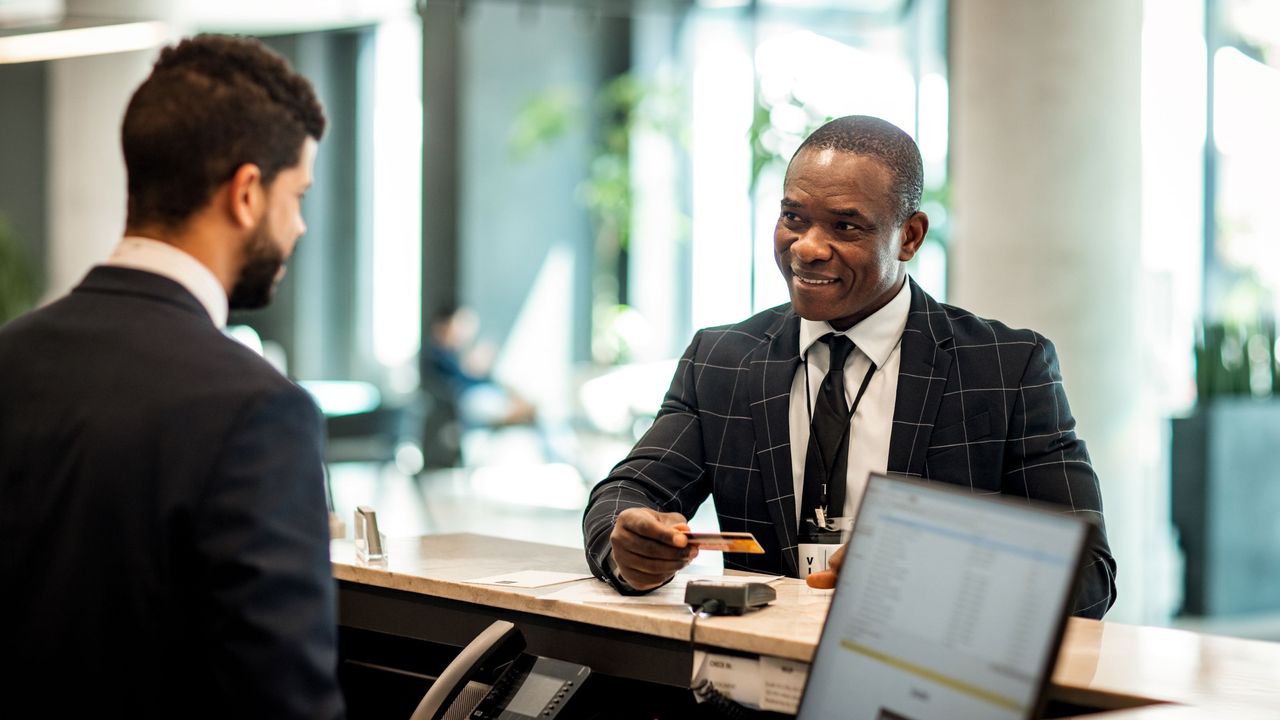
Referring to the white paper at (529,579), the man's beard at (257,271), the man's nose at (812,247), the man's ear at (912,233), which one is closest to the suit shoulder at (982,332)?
the man's ear at (912,233)

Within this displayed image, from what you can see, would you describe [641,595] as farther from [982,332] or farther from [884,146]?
[884,146]

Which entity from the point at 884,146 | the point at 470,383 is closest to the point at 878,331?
the point at 884,146

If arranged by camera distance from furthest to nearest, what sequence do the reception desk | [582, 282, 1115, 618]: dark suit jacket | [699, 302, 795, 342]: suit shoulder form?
[699, 302, 795, 342]: suit shoulder, [582, 282, 1115, 618]: dark suit jacket, the reception desk

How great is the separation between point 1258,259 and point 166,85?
27.6 feet

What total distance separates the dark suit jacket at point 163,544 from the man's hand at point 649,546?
25.8 inches

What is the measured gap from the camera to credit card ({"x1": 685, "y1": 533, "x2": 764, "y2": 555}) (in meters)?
1.96

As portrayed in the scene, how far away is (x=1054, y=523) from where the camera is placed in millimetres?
1423

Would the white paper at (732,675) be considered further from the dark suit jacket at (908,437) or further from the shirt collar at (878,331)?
the shirt collar at (878,331)

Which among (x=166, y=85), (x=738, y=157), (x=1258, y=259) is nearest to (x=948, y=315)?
(x=166, y=85)

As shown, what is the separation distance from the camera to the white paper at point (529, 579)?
2.24m

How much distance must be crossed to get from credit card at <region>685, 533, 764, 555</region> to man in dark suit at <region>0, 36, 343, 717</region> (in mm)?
678

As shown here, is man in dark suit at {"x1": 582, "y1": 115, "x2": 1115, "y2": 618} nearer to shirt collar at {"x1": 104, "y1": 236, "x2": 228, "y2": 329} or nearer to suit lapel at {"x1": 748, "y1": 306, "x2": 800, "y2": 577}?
suit lapel at {"x1": 748, "y1": 306, "x2": 800, "y2": 577}

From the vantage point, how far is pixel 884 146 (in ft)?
8.04

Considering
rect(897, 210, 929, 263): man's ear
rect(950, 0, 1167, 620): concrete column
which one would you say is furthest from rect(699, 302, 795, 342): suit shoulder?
rect(950, 0, 1167, 620): concrete column
